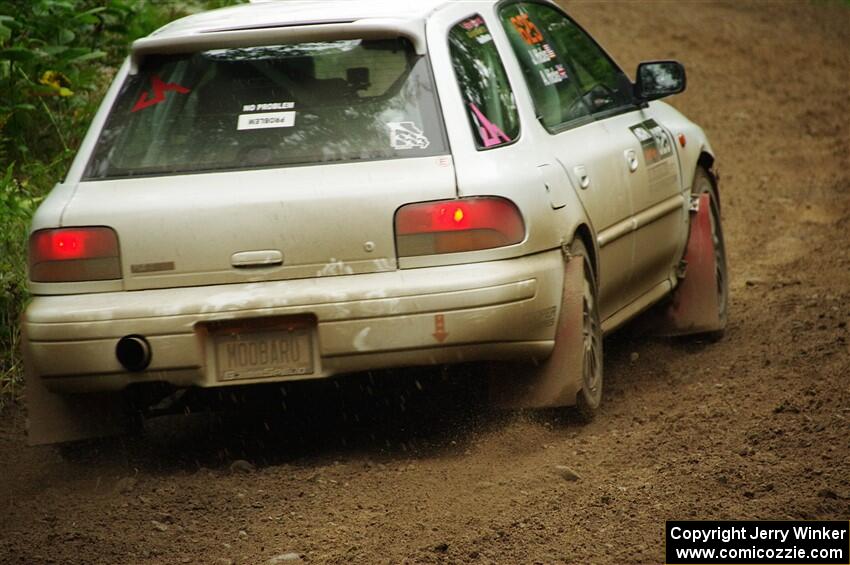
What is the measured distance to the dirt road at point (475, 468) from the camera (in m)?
4.57

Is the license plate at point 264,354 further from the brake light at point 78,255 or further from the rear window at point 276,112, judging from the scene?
the rear window at point 276,112

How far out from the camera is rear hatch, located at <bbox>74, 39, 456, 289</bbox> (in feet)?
16.9

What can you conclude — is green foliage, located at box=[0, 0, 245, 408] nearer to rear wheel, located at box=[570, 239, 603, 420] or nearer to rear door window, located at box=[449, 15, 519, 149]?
rear door window, located at box=[449, 15, 519, 149]

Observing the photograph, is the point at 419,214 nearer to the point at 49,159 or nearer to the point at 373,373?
the point at 373,373

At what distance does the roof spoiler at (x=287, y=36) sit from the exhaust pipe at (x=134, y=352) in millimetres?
1127

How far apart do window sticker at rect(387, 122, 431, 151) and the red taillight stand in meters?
0.24

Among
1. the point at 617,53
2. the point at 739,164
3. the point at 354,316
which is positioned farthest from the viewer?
the point at 617,53

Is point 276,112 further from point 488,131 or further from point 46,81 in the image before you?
point 46,81

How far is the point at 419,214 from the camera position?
5.14 metres

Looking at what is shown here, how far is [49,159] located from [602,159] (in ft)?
14.8

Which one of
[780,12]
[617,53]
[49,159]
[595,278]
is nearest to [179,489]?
[595,278]

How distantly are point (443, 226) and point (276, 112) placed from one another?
2.50ft

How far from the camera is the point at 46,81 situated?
9562mm

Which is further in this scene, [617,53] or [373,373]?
[617,53]
